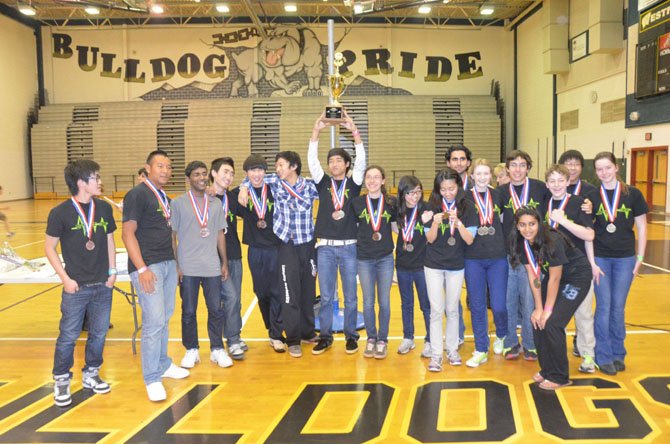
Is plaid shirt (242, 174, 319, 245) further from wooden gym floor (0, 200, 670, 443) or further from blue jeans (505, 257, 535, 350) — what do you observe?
blue jeans (505, 257, 535, 350)

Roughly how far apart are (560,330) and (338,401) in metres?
1.68

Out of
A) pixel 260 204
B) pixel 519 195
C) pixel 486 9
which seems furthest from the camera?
pixel 486 9

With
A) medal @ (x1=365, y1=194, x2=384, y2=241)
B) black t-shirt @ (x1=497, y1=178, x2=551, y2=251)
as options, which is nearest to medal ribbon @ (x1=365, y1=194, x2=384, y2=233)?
medal @ (x1=365, y1=194, x2=384, y2=241)

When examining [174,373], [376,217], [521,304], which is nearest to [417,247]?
[376,217]

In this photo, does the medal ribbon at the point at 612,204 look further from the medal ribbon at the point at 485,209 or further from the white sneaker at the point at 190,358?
the white sneaker at the point at 190,358

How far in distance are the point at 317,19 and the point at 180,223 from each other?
71.7 feet

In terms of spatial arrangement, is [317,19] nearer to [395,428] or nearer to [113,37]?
[113,37]

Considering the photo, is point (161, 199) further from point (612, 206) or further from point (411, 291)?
point (612, 206)

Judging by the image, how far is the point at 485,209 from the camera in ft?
15.0

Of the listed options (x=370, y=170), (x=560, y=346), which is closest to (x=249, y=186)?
(x=370, y=170)

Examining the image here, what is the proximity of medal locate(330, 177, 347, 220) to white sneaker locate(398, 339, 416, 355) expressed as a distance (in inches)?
49.9

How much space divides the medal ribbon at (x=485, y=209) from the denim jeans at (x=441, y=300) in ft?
1.50

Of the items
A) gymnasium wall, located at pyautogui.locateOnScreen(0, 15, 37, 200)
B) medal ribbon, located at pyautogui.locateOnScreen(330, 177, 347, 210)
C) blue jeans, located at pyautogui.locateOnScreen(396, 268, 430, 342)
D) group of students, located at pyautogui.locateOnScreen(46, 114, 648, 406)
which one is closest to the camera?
group of students, located at pyautogui.locateOnScreen(46, 114, 648, 406)

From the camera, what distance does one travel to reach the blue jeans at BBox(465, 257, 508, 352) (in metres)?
4.52
